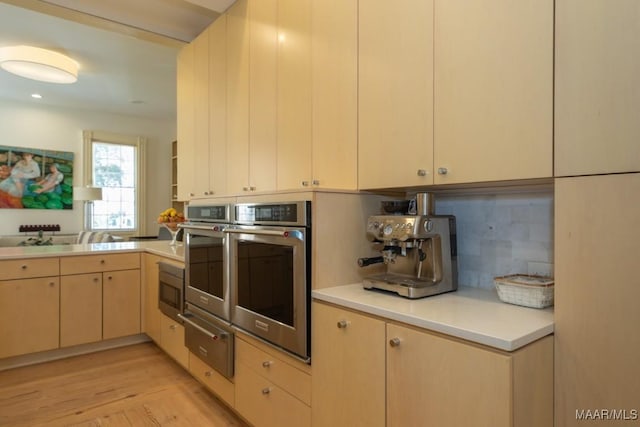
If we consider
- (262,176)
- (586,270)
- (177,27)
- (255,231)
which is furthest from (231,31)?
(586,270)

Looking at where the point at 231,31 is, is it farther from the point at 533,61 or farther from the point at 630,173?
the point at 630,173

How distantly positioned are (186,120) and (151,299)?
1.59 meters

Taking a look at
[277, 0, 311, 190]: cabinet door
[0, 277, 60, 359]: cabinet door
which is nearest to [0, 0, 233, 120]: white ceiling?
[277, 0, 311, 190]: cabinet door

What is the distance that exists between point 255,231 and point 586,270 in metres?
1.33

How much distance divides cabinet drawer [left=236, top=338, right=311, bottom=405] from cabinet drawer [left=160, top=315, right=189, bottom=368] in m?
0.87

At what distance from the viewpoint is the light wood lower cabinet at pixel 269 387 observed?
5.36ft

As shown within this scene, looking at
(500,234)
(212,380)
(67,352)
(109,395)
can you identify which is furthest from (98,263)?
(500,234)

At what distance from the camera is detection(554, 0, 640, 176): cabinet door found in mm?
987

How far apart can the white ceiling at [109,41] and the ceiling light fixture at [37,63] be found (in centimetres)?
9

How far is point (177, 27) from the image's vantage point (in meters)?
3.18

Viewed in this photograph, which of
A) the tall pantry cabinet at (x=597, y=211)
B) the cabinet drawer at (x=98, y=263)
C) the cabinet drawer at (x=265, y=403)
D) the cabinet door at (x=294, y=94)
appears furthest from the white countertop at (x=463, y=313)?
the cabinet drawer at (x=98, y=263)

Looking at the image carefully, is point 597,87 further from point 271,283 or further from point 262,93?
point 262,93

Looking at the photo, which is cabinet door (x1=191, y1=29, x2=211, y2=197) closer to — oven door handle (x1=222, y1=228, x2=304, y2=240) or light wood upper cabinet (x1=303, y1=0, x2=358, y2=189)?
oven door handle (x1=222, y1=228, x2=304, y2=240)

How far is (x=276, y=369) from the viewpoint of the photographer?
69.2 inches
